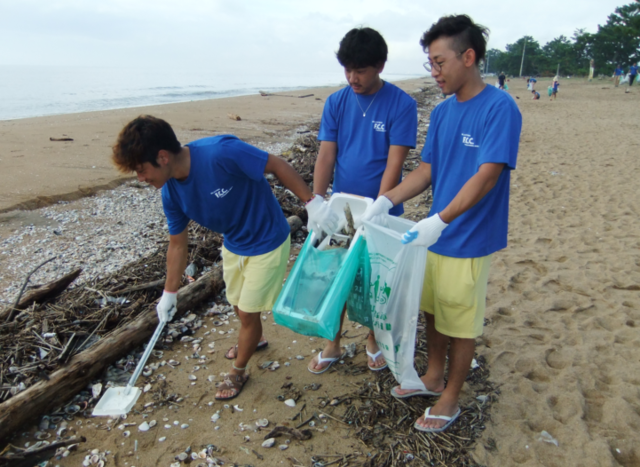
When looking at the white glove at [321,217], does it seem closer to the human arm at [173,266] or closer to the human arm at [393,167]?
the human arm at [393,167]

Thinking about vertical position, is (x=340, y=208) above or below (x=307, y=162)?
above

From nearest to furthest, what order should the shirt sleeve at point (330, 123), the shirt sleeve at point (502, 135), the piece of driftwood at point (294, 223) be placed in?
the shirt sleeve at point (502, 135)
the shirt sleeve at point (330, 123)
the piece of driftwood at point (294, 223)

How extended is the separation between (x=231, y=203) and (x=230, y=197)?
0.11ft

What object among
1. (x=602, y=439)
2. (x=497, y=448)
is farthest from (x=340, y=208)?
(x=602, y=439)

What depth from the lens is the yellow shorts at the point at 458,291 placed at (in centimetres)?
193

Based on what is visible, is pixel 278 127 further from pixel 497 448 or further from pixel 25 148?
pixel 497 448

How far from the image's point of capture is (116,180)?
654cm

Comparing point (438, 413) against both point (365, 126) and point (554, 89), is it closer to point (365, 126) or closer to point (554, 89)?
point (365, 126)

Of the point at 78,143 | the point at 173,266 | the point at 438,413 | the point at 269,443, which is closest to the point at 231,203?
the point at 173,266

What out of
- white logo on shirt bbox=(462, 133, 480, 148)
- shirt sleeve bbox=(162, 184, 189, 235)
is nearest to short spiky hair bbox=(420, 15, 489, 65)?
white logo on shirt bbox=(462, 133, 480, 148)

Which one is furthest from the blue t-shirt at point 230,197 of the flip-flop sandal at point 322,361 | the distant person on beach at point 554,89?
the distant person on beach at point 554,89

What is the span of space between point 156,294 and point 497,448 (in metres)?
2.54

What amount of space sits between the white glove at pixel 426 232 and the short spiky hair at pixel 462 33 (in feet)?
2.31

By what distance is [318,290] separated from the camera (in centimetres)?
Result: 212
